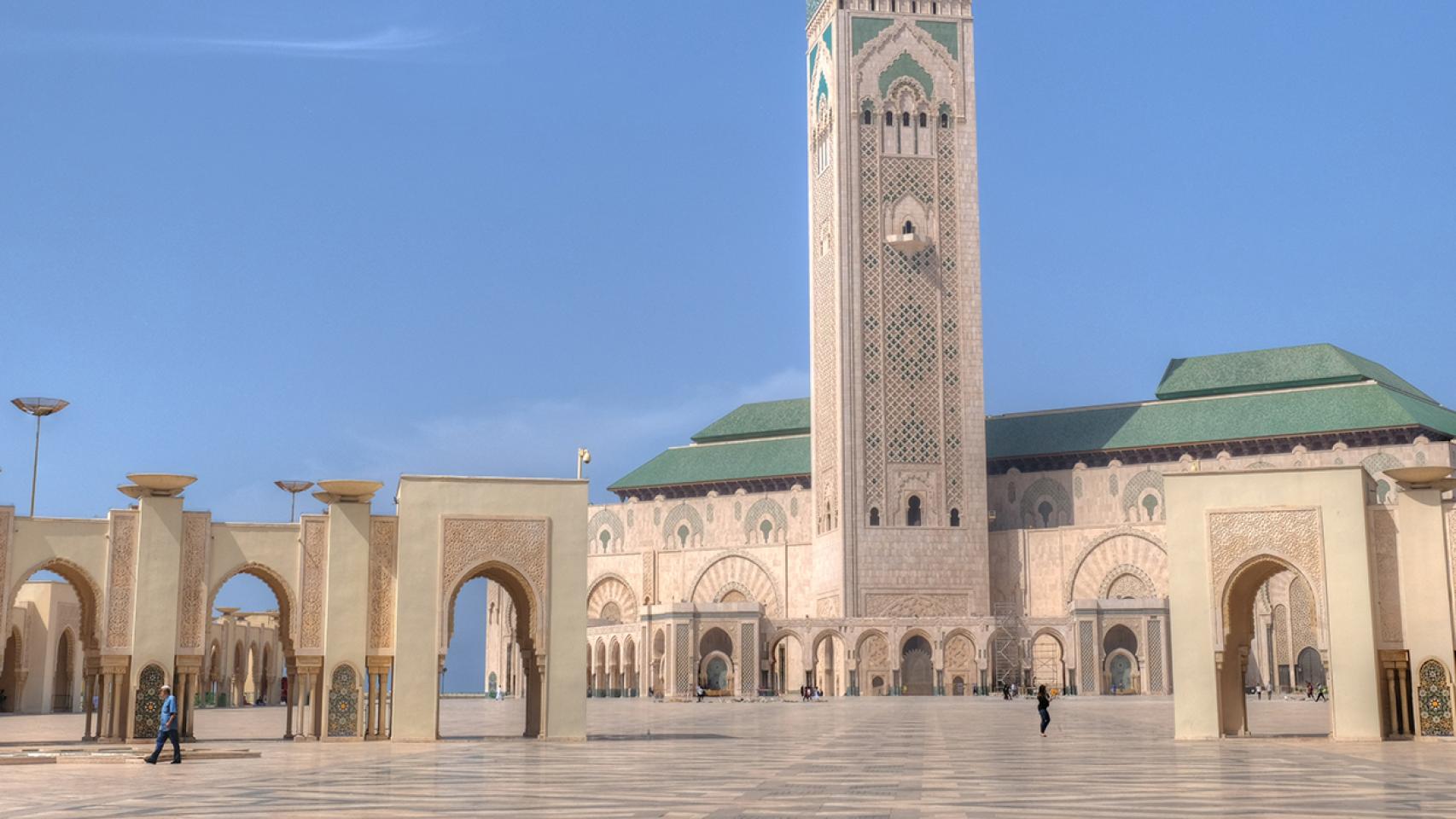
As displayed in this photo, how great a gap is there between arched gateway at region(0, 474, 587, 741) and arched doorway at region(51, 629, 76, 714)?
61.2 feet

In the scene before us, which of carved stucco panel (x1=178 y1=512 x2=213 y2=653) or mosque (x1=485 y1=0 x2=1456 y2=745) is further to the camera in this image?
mosque (x1=485 y1=0 x2=1456 y2=745)

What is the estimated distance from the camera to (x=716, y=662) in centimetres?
4266

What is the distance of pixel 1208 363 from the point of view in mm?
46844

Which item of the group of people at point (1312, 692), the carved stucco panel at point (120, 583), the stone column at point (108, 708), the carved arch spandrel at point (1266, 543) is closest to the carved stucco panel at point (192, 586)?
the carved stucco panel at point (120, 583)

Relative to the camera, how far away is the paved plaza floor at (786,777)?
906 cm

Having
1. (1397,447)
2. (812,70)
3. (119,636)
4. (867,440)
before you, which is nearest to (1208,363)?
(1397,447)

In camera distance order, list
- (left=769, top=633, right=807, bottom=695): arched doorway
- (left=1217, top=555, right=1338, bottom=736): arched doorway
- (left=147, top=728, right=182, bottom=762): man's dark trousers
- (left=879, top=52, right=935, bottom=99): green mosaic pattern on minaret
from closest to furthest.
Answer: (left=147, top=728, right=182, bottom=762): man's dark trousers → (left=1217, top=555, right=1338, bottom=736): arched doorway → (left=769, top=633, right=807, bottom=695): arched doorway → (left=879, top=52, right=935, bottom=99): green mosaic pattern on minaret

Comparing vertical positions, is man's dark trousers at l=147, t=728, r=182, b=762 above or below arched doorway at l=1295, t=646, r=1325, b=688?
below

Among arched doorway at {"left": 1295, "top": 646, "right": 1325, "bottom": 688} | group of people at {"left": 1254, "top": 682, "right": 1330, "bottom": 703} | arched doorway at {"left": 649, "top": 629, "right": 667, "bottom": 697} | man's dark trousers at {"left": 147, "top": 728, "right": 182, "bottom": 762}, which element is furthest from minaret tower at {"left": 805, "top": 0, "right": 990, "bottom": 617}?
man's dark trousers at {"left": 147, "top": 728, "right": 182, "bottom": 762}

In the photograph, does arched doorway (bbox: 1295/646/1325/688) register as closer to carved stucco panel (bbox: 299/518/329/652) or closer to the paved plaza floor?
the paved plaza floor

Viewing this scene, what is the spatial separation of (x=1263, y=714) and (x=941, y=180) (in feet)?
71.1

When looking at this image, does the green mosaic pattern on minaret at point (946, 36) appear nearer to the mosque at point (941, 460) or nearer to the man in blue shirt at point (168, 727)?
the mosque at point (941, 460)

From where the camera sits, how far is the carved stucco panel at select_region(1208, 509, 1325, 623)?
17031 mm

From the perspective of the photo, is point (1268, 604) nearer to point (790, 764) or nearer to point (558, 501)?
point (558, 501)
